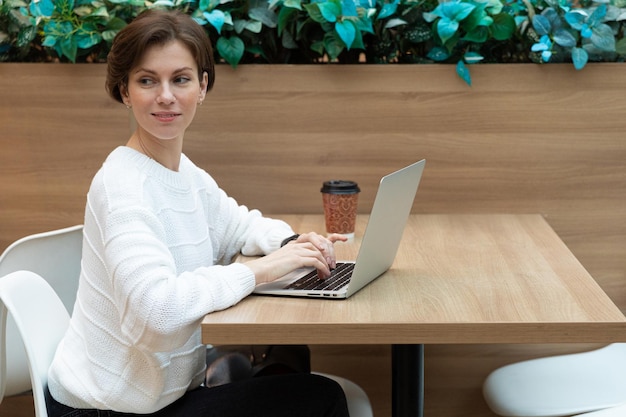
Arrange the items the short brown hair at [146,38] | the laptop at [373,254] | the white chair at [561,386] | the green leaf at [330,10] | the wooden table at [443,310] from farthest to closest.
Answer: the green leaf at [330,10]
the white chair at [561,386]
the short brown hair at [146,38]
the laptop at [373,254]
the wooden table at [443,310]

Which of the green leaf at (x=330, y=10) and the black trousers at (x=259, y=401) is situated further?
the green leaf at (x=330, y=10)

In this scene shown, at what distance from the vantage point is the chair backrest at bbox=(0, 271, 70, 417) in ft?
5.18

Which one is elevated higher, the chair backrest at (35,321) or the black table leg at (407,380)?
the chair backrest at (35,321)

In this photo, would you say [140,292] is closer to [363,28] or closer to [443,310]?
[443,310]

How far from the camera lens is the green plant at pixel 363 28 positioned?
2.37m

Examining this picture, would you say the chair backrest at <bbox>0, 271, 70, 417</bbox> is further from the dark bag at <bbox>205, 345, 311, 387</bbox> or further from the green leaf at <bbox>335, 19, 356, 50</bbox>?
the green leaf at <bbox>335, 19, 356, 50</bbox>

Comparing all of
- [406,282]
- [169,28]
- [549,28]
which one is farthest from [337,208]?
[549,28]

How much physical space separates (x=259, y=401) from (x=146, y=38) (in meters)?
0.73

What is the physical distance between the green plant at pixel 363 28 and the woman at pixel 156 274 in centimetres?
61

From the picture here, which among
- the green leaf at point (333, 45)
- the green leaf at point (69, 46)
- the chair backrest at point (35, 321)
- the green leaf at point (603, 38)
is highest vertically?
the green leaf at point (603, 38)

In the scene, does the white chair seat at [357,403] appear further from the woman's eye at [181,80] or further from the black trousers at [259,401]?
the woman's eye at [181,80]

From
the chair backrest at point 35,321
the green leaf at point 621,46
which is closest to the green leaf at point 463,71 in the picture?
the green leaf at point 621,46

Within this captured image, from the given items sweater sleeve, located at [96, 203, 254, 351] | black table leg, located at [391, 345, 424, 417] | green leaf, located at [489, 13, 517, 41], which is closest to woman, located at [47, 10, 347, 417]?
sweater sleeve, located at [96, 203, 254, 351]

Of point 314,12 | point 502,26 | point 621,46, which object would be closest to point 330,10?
point 314,12
